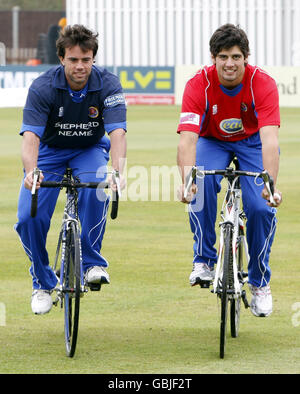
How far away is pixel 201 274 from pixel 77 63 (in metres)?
1.79

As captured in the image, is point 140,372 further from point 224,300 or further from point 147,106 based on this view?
point 147,106

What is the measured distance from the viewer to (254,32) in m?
50.7

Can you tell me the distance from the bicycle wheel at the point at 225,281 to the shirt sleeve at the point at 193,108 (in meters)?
0.77

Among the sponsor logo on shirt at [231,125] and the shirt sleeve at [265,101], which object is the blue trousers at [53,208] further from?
the shirt sleeve at [265,101]

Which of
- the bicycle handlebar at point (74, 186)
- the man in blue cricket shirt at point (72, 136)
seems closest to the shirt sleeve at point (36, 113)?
the man in blue cricket shirt at point (72, 136)

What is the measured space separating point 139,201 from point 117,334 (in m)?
7.68

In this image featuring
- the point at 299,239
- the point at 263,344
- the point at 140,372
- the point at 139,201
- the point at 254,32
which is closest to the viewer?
the point at 140,372

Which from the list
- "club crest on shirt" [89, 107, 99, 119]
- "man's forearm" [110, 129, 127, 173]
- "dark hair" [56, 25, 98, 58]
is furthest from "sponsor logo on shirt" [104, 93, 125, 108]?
"dark hair" [56, 25, 98, 58]

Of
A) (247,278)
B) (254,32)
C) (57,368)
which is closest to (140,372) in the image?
(57,368)

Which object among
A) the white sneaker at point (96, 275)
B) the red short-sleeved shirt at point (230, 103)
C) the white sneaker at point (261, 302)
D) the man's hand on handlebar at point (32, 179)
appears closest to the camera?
the man's hand on handlebar at point (32, 179)

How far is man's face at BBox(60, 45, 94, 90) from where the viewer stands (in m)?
7.34

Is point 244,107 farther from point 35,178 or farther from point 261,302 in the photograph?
point 35,178

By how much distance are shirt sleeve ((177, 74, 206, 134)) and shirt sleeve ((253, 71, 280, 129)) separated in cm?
38

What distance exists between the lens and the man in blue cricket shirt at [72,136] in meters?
7.40
